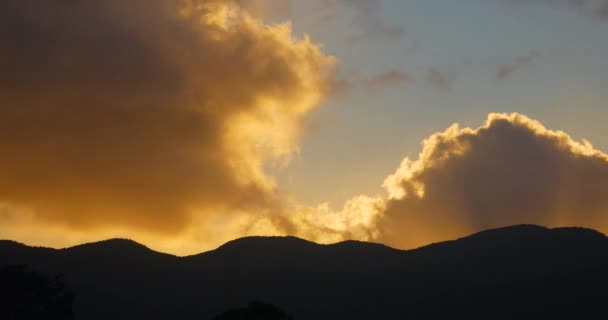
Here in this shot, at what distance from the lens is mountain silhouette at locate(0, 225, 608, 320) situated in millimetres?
131750

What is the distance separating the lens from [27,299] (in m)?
82.8

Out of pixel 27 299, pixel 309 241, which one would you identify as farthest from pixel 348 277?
pixel 27 299

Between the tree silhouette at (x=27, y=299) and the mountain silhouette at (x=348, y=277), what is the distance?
48882 millimetres

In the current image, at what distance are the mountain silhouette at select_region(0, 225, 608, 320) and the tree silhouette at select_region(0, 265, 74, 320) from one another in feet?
160

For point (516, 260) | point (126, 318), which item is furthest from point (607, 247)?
point (126, 318)

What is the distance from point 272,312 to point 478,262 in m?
85.7

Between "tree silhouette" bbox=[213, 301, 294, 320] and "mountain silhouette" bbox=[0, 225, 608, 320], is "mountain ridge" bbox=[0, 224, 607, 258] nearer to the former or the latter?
"mountain silhouette" bbox=[0, 225, 608, 320]

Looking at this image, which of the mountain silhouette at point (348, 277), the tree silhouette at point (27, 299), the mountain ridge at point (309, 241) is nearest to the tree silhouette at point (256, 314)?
the tree silhouette at point (27, 299)

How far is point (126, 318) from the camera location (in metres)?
133

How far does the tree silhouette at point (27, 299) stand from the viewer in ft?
266

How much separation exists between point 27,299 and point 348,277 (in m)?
76.4

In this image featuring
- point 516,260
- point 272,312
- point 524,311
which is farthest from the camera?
point 516,260

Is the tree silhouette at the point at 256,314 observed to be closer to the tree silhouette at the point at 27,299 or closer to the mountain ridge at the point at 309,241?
the tree silhouette at the point at 27,299

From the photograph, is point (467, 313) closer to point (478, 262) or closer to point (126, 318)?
point (478, 262)
